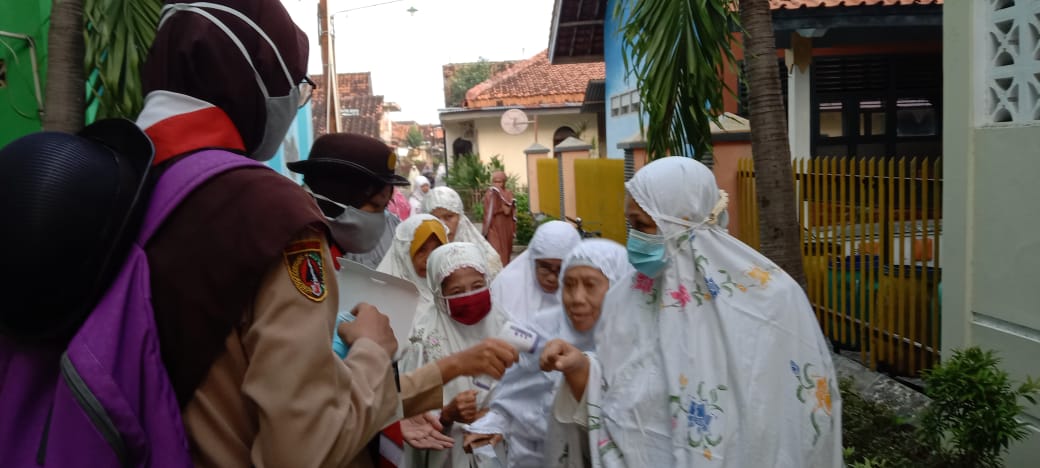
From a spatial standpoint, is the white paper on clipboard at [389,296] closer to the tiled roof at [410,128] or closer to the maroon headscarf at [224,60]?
the maroon headscarf at [224,60]

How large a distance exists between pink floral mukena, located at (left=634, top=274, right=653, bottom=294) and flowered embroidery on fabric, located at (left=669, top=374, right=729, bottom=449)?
1.12 feet

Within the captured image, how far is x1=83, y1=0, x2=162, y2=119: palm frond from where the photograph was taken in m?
4.03

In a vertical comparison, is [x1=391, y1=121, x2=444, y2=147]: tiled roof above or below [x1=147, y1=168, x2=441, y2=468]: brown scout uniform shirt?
above

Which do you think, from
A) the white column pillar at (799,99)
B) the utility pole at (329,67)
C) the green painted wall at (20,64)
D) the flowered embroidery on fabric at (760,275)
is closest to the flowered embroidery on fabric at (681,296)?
the flowered embroidery on fabric at (760,275)

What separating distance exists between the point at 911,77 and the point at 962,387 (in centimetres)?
899

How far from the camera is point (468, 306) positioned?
12.5 ft

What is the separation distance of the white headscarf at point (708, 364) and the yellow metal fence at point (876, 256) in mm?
3044

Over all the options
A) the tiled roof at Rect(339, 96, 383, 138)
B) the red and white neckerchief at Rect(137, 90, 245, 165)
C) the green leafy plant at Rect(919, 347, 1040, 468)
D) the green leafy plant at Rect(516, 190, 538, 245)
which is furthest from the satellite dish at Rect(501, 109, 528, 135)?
the red and white neckerchief at Rect(137, 90, 245, 165)

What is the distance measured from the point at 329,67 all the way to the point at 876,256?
1182 cm

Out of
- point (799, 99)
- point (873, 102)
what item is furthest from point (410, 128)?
point (799, 99)

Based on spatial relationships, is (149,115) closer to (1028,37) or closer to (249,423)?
(249,423)

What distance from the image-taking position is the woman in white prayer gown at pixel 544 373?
3754 mm

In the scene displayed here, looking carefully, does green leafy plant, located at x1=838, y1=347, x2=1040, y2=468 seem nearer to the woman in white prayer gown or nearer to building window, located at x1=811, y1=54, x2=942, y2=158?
the woman in white prayer gown

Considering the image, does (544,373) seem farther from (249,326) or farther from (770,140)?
(249,326)
